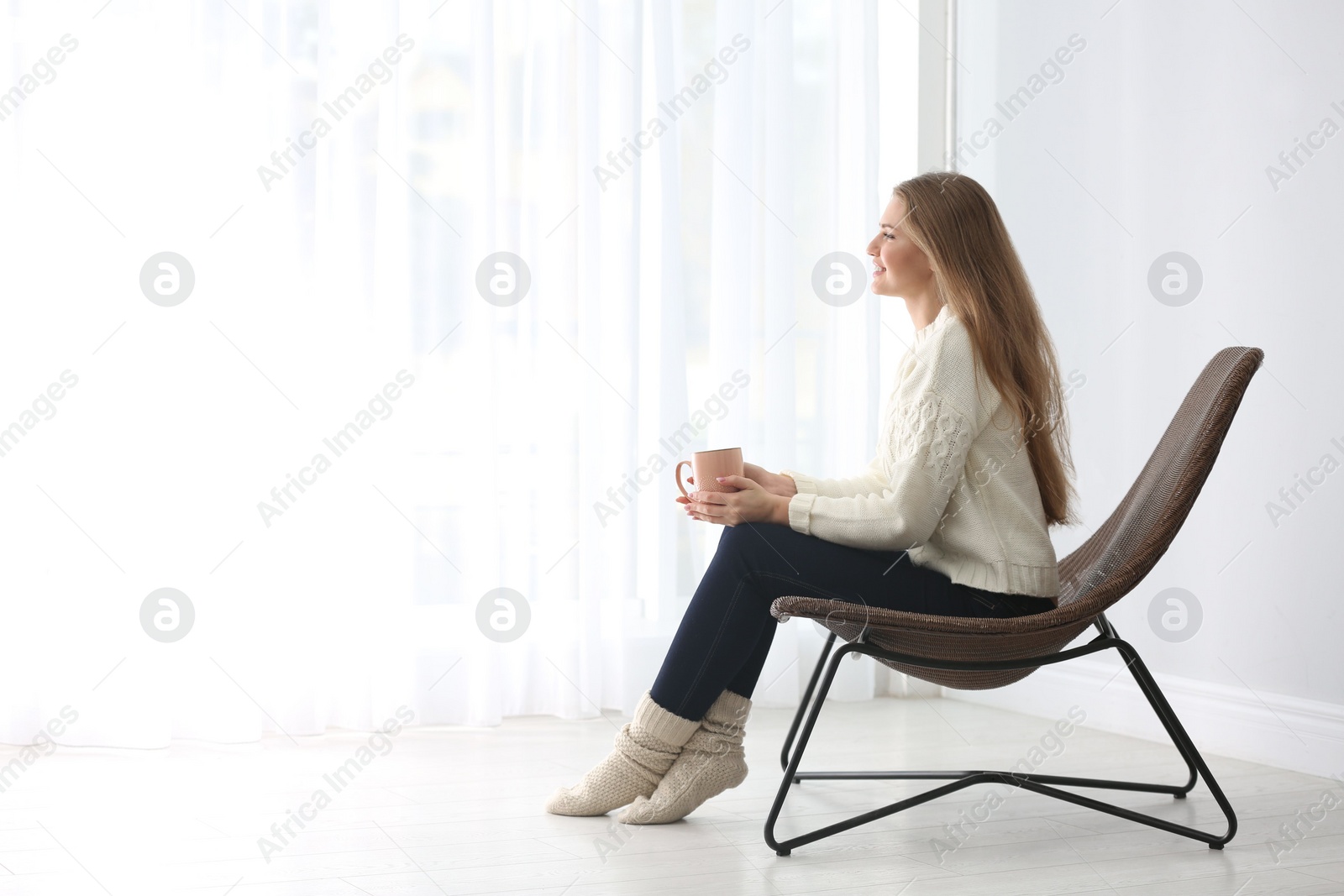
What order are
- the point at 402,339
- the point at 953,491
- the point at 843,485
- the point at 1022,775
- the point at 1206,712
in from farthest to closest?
the point at 402,339, the point at 1206,712, the point at 843,485, the point at 1022,775, the point at 953,491

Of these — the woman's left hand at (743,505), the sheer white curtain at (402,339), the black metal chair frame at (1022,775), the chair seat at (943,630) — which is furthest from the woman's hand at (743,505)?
the sheer white curtain at (402,339)

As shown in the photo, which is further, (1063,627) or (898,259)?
(898,259)

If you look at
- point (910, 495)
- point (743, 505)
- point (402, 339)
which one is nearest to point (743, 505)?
point (743, 505)

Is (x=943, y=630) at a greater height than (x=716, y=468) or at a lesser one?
lesser

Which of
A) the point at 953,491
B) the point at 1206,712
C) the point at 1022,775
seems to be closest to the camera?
the point at 953,491

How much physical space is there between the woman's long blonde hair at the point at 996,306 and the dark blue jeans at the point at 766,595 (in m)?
0.24

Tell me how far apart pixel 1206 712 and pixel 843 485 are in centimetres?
97

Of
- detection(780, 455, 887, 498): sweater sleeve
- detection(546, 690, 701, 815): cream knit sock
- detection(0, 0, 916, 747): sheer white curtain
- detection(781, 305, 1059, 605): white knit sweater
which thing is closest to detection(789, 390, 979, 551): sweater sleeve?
detection(781, 305, 1059, 605): white knit sweater

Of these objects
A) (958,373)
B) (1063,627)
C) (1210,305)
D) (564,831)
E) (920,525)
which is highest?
(1210,305)

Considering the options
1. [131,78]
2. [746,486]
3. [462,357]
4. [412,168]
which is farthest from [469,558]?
[131,78]

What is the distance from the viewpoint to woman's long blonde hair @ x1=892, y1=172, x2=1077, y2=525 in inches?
66.6

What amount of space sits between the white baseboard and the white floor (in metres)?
0.05

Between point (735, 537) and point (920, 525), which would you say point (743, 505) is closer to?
point (735, 537)

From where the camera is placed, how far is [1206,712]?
7.57 ft
